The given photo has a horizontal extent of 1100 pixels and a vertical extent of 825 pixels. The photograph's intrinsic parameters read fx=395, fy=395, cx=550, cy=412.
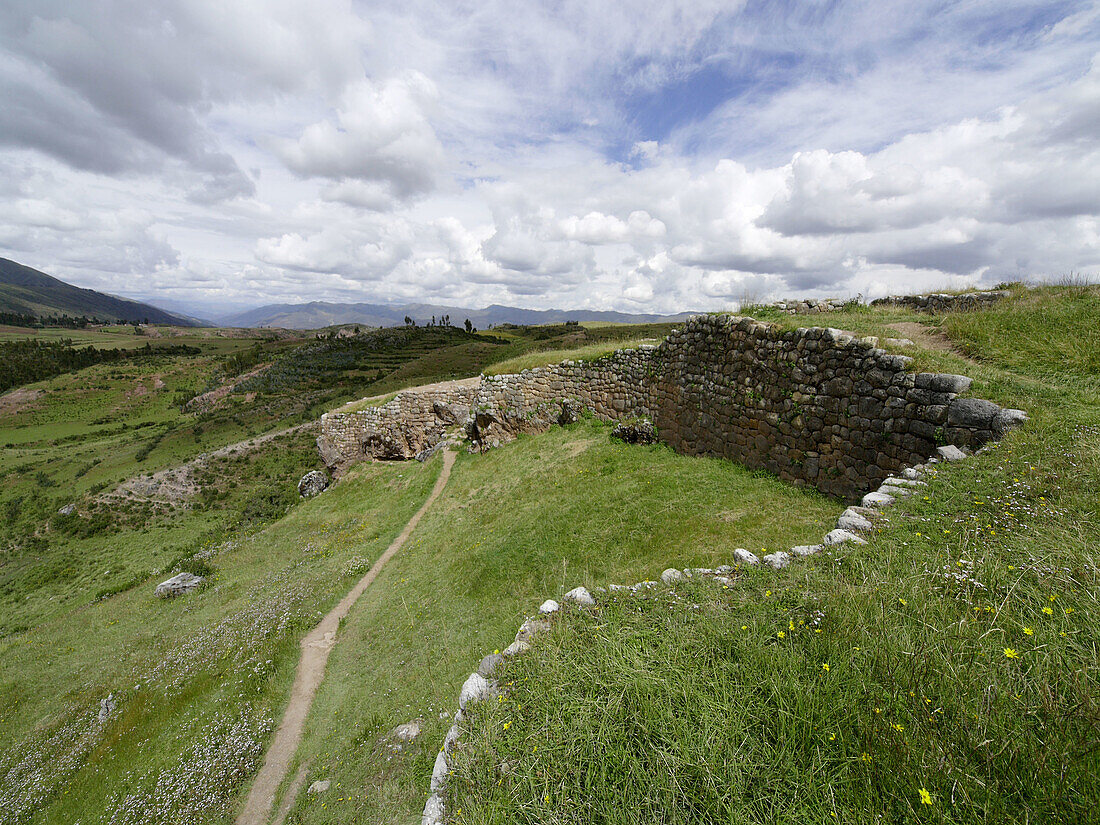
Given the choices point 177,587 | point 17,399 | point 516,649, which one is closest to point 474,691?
point 516,649

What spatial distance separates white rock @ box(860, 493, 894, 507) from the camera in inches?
230

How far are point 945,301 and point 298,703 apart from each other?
2077 centimetres

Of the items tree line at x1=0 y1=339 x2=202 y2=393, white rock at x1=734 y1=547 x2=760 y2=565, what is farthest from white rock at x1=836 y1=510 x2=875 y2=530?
tree line at x1=0 y1=339 x2=202 y2=393

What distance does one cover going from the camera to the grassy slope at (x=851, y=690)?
236 centimetres

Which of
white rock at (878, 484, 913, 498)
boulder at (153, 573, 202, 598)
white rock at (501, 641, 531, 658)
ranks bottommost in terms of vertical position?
boulder at (153, 573, 202, 598)

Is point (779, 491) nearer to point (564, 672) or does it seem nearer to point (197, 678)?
point (564, 672)

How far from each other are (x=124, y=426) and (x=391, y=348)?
40859 mm

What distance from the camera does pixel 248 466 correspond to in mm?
33406

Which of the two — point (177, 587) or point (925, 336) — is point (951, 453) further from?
point (177, 587)

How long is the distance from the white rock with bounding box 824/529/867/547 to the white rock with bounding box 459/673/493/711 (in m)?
4.76

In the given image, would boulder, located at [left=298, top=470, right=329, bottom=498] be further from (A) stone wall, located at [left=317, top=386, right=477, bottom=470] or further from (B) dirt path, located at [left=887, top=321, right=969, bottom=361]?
(B) dirt path, located at [left=887, top=321, right=969, bottom=361]

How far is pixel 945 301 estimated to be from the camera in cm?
1201

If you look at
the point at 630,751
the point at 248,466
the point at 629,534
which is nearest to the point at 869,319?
the point at 629,534

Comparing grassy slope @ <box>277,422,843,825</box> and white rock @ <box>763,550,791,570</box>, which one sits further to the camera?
grassy slope @ <box>277,422,843,825</box>
